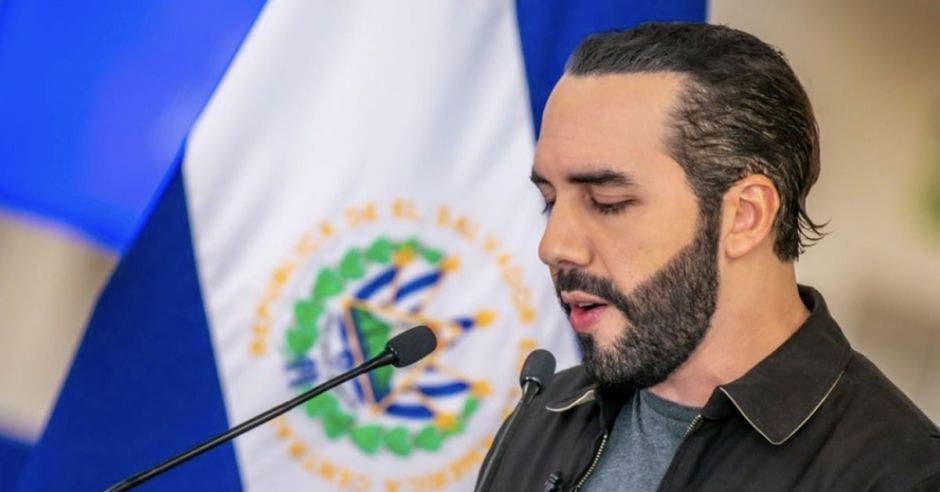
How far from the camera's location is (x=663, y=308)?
1512 millimetres

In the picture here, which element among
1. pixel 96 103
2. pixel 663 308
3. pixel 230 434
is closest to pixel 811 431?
pixel 663 308

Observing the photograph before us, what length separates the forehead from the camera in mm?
1499

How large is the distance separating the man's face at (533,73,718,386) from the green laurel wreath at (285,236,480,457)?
2.30 feet

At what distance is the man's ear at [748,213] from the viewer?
1.51 m

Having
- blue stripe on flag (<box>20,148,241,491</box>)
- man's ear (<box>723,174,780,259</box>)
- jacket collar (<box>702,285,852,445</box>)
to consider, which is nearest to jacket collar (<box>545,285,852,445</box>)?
jacket collar (<box>702,285,852,445</box>)

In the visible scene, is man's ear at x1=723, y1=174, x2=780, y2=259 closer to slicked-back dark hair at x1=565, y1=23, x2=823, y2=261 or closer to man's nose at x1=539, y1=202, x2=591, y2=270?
slicked-back dark hair at x1=565, y1=23, x2=823, y2=261

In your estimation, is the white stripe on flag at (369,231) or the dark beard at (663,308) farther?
the white stripe on flag at (369,231)

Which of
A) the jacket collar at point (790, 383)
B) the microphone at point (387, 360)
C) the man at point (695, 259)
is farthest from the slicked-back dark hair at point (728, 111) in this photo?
the microphone at point (387, 360)

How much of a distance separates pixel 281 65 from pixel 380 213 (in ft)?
0.94

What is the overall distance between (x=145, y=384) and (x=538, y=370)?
0.80 metres

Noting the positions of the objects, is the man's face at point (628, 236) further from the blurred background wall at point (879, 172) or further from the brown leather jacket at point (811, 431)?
the blurred background wall at point (879, 172)

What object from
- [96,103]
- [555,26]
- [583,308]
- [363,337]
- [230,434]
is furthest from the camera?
[555,26]

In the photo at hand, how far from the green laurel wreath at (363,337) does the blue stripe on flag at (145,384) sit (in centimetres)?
15

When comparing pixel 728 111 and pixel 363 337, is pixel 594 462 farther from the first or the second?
pixel 363 337
